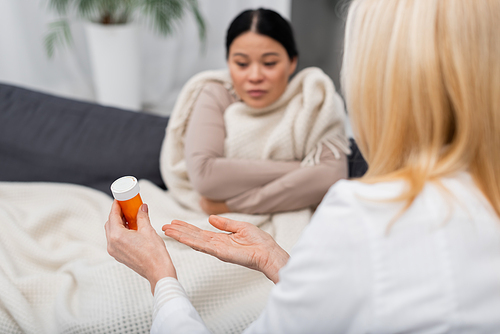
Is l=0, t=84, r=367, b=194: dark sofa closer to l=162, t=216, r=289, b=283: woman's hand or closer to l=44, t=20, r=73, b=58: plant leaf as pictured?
l=162, t=216, r=289, b=283: woman's hand

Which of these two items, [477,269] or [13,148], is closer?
[477,269]

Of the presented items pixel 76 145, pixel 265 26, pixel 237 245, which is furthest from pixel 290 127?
pixel 76 145

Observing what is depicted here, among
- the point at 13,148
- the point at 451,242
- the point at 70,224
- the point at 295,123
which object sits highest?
the point at 451,242

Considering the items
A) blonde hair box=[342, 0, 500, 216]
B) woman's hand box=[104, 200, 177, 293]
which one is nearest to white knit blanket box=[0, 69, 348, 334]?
woman's hand box=[104, 200, 177, 293]

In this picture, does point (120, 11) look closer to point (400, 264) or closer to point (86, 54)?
point (86, 54)

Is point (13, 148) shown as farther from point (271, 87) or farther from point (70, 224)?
point (271, 87)

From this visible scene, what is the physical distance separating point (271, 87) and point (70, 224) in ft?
2.45

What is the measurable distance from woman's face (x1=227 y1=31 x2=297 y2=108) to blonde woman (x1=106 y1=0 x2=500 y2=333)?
2.39ft

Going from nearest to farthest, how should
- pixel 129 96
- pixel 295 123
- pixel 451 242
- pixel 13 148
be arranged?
pixel 451 242
pixel 295 123
pixel 13 148
pixel 129 96

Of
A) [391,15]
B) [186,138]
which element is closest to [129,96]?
[186,138]

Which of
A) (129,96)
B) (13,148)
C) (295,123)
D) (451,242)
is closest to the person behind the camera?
(451,242)

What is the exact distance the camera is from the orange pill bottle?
0.85 metres

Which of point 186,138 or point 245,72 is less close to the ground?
point 245,72

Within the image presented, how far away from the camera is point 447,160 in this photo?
1.94ft
